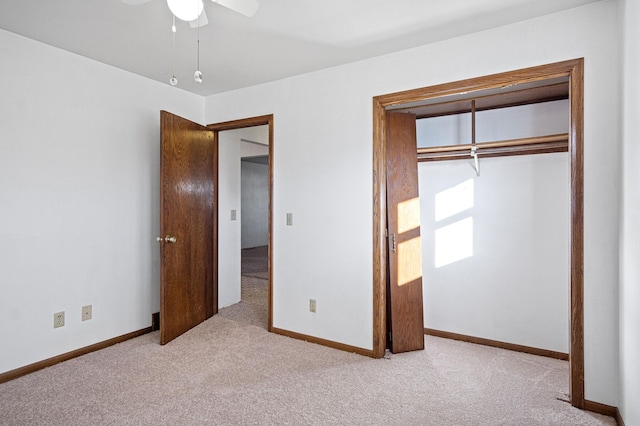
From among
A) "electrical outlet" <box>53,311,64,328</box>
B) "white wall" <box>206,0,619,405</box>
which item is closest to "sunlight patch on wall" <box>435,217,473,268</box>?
"white wall" <box>206,0,619,405</box>

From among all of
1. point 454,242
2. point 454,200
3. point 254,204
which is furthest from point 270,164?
point 254,204

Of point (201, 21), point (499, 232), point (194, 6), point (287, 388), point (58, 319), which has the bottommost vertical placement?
point (287, 388)

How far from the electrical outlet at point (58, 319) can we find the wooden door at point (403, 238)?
252cm

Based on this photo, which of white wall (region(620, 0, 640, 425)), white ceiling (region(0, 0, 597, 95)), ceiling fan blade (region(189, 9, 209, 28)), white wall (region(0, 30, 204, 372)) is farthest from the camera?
white wall (region(0, 30, 204, 372))

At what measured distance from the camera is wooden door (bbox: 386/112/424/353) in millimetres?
3105

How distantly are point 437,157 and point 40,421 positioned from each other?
3.36 m

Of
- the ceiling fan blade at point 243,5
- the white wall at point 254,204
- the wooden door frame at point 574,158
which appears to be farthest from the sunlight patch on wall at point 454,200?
the white wall at point 254,204

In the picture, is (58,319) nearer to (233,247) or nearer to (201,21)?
(233,247)

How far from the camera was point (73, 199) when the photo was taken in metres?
2.92

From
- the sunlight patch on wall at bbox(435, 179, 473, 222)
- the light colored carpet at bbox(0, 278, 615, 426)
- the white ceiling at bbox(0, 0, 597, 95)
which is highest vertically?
the white ceiling at bbox(0, 0, 597, 95)

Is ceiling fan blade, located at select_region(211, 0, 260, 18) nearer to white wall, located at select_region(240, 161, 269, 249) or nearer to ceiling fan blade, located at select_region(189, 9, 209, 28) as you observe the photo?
ceiling fan blade, located at select_region(189, 9, 209, 28)

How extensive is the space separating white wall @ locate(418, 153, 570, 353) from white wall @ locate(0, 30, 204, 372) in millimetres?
2630

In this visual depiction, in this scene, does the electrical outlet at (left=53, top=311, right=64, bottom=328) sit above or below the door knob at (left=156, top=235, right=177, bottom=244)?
below

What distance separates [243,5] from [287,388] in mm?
2284
